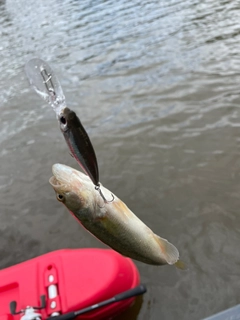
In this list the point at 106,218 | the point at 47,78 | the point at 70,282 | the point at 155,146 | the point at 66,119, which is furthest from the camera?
the point at 155,146

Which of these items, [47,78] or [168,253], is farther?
[168,253]

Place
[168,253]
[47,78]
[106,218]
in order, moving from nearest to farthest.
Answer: [47,78]
[106,218]
[168,253]

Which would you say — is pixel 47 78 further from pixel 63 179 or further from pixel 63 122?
pixel 63 179

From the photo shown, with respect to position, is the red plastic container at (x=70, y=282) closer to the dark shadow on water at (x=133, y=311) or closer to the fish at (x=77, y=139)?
the dark shadow on water at (x=133, y=311)

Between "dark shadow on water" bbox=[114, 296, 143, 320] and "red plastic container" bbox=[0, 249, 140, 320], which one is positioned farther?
"dark shadow on water" bbox=[114, 296, 143, 320]

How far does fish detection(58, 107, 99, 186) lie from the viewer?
140 centimetres

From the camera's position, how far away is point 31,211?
4.80 meters

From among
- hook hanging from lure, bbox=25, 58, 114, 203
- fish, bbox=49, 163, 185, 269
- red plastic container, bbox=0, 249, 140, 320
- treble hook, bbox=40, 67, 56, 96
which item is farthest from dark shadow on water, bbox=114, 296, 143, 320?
treble hook, bbox=40, 67, 56, 96

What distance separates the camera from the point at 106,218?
1966mm

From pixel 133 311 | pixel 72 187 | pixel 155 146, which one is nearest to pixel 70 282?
pixel 133 311

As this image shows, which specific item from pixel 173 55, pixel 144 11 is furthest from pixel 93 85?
pixel 144 11

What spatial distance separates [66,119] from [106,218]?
75cm

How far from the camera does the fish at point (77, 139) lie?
55.3 inches

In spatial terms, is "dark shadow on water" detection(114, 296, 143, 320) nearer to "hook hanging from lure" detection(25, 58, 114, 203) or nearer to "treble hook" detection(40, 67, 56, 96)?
"hook hanging from lure" detection(25, 58, 114, 203)
